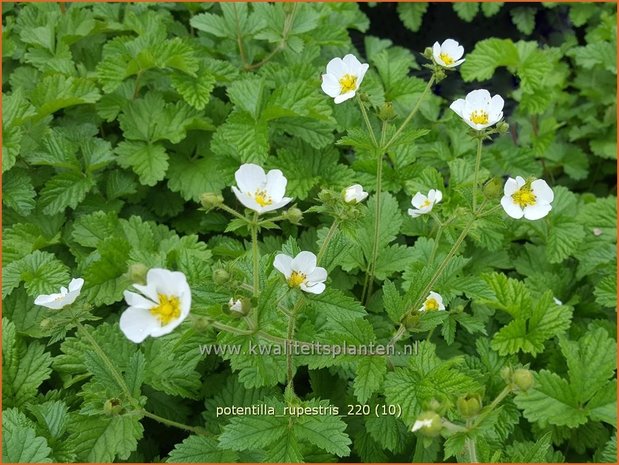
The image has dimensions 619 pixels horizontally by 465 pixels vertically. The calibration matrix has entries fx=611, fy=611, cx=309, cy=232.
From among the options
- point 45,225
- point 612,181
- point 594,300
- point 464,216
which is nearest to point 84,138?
point 45,225

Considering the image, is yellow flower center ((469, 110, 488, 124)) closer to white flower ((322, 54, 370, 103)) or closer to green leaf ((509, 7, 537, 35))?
white flower ((322, 54, 370, 103))

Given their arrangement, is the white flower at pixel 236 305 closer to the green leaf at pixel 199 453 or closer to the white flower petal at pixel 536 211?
the green leaf at pixel 199 453

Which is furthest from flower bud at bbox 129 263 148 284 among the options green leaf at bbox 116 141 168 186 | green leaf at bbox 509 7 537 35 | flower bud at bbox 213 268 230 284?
green leaf at bbox 509 7 537 35

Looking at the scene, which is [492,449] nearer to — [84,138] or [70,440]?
[70,440]

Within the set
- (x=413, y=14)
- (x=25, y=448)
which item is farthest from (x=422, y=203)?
(x=413, y=14)

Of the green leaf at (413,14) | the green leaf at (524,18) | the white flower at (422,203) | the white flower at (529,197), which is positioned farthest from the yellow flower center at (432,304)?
the green leaf at (524,18)

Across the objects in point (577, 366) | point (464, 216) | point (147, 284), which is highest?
point (464, 216)
